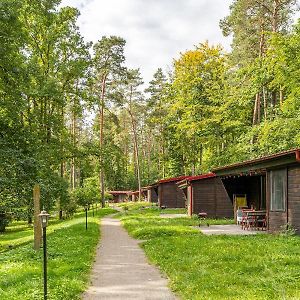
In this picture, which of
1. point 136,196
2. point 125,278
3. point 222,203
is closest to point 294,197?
point 125,278

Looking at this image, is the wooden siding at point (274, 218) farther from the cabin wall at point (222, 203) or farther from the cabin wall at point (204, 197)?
the cabin wall at point (204, 197)

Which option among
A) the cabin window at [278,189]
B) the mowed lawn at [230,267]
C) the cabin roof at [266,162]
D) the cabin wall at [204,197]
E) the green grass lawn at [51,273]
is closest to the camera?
the mowed lawn at [230,267]

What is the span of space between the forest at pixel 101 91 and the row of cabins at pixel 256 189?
9.57 ft

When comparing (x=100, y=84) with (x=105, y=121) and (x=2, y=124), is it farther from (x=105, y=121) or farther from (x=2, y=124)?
(x=2, y=124)

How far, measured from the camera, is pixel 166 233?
16375 millimetres

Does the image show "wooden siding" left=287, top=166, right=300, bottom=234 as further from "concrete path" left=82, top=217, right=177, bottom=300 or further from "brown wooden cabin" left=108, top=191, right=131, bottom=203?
"brown wooden cabin" left=108, top=191, right=131, bottom=203

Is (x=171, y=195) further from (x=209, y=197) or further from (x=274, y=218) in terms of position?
(x=274, y=218)

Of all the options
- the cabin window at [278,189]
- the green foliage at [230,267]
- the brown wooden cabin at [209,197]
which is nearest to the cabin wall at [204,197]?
the brown wooden cabin at [209,197]

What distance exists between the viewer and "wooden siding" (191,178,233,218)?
82.7 ft

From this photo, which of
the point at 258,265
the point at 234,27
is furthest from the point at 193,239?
the point at 234,27

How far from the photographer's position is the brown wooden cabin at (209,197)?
25.2 metres

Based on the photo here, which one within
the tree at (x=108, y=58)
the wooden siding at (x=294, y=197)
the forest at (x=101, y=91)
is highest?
the tree at (x=108, y=58)

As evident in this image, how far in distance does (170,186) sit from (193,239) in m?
27.8

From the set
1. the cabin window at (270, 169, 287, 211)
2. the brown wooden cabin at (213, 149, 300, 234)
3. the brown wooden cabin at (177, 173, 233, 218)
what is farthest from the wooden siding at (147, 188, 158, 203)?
the cabin window at (270, 169, 287, 211)
